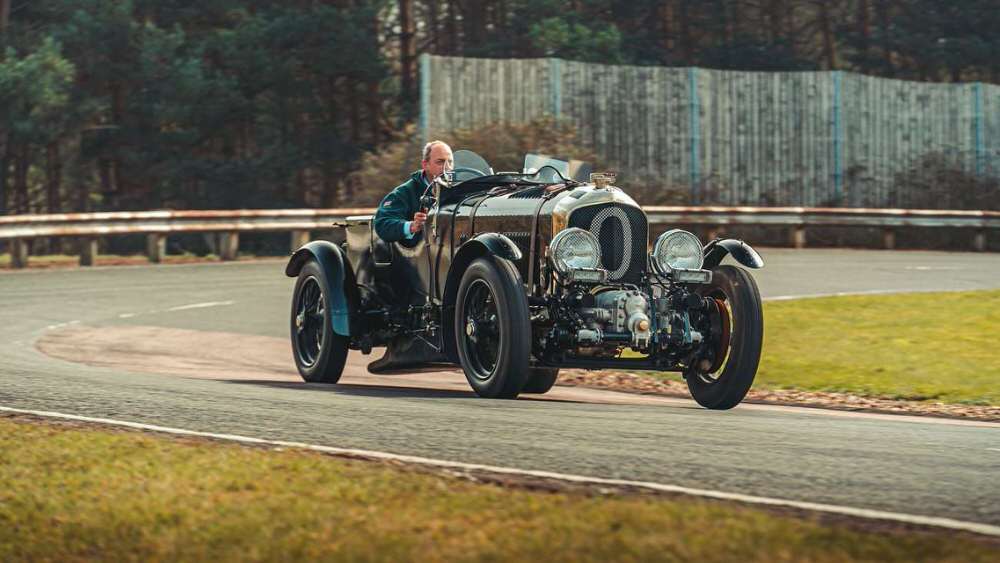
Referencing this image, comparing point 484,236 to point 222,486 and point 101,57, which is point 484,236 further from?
point 101,57

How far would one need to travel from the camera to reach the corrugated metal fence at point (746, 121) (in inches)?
1244

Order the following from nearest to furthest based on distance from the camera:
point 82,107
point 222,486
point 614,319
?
1. point 222,486
2. point 614,319
3. point 82,107

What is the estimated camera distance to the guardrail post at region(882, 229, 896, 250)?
32062 mm

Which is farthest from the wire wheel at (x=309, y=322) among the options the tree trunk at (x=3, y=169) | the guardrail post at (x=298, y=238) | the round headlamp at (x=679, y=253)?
the tree trunk at (x=3, y=169)

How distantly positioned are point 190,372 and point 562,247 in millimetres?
4636

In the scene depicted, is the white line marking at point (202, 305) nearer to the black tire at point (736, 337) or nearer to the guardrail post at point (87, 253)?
the guardrail post at point (87, 253)

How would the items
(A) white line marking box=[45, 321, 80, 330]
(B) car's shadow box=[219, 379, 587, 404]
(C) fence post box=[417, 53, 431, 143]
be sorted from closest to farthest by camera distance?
(B) car's shadow box=[219, 379, 587, 404], (A) white line marking box=[45, 321, 80, 330], (C) fence post box=[417, 53, 431, 143]

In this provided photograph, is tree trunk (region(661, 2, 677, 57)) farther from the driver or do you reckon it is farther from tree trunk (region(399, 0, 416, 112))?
the driver

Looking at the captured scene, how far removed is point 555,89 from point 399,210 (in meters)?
20.3

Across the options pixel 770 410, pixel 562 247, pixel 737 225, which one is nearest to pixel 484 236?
pixel 562 247

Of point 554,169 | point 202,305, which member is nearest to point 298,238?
point 202,305

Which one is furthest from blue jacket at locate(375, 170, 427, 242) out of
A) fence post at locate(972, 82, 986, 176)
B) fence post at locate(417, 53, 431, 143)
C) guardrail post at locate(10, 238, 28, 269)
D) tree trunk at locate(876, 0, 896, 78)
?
tree trunk at locate(876, 0, 896, 78)

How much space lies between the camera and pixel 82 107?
42.7 m

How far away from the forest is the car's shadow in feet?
97.8
